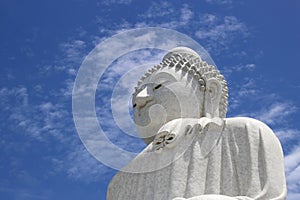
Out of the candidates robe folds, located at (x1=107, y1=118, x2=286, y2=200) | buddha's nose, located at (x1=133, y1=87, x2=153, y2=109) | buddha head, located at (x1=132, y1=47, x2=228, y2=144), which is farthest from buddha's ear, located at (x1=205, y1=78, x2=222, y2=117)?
buddha's nose, located at (x1=133, y1=87, x2=153, y2=109)

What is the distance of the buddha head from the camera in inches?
280

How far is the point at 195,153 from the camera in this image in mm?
6520

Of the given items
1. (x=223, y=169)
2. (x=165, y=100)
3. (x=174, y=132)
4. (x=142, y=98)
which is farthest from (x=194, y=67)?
(x=223, y=169)

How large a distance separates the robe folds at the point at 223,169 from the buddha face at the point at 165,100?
512 mm

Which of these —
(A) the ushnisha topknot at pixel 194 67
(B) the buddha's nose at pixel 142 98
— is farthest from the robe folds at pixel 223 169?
(B) the buddha's nose at pixel 142 98

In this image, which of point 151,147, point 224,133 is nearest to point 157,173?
point 151,147

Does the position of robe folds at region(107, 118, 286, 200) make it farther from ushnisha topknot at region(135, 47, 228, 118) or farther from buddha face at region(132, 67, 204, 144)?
ushnisha topknot at region(135, 47, 228, 118)

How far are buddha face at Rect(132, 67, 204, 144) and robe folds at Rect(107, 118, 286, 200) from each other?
20.2 inches

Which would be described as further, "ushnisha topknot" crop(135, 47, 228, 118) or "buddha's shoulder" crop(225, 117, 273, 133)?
"ushnisha topknot" crop(135, 47, 228, 118)

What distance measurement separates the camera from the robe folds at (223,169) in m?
6.16

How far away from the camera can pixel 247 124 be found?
6605 millimetres

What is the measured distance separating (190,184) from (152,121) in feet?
3.88

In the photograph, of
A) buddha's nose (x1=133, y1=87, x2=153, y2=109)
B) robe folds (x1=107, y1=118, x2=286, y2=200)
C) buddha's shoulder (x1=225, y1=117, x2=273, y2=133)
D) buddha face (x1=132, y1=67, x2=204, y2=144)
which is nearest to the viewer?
robe folds (x1=107, y1=118, x2=286, y2=200)

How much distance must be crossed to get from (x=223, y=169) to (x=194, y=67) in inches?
59.4
